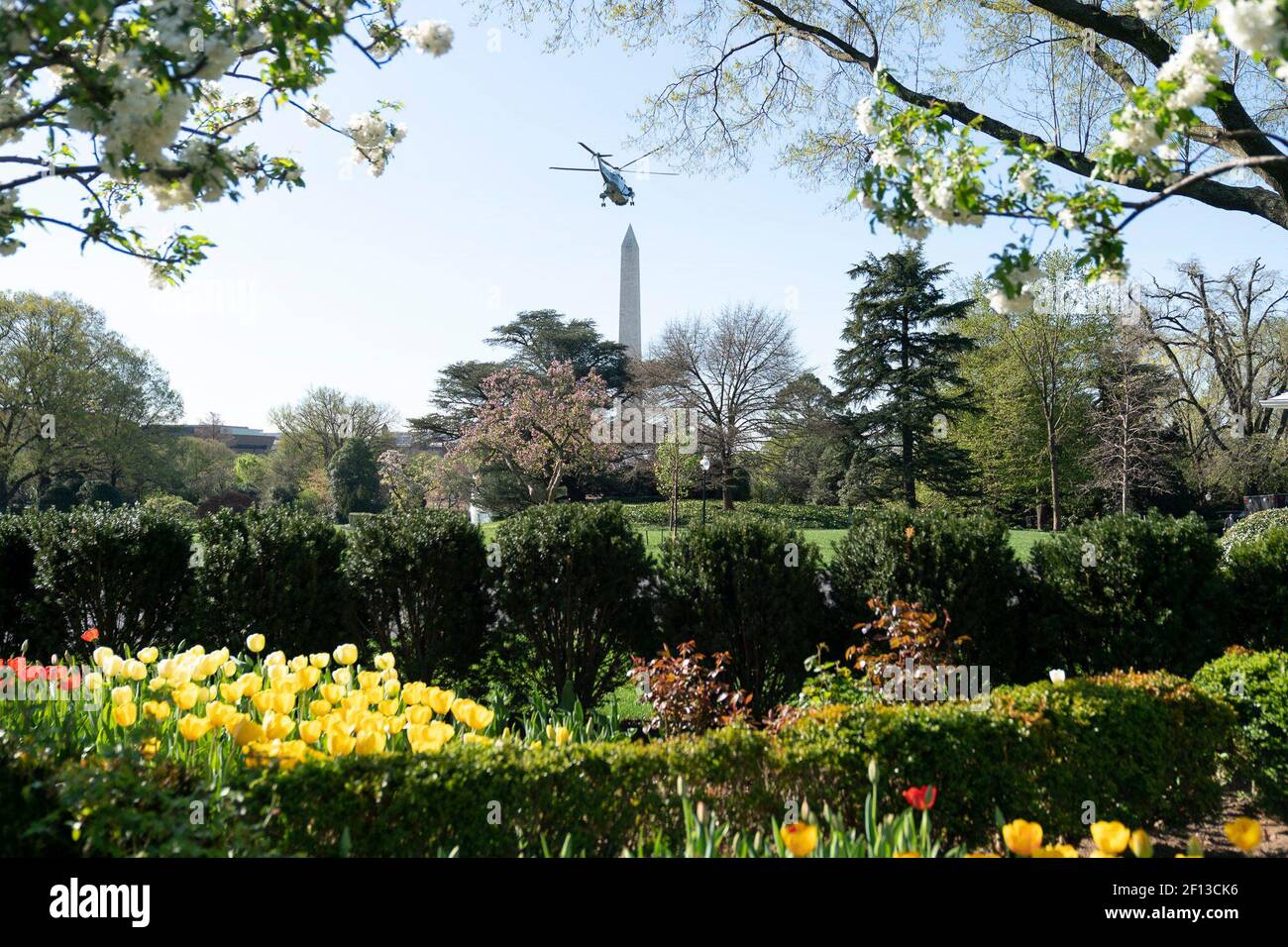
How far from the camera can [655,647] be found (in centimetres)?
609

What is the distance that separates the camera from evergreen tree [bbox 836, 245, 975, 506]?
3142cm

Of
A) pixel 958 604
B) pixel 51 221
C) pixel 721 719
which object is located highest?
pixel 51 221

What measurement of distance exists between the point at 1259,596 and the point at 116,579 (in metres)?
7.96

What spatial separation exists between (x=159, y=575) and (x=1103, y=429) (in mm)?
29468

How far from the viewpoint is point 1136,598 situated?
573 centimetres

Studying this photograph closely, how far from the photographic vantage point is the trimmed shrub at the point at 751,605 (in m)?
5.90

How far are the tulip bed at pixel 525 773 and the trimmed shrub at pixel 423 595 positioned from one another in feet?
6.24

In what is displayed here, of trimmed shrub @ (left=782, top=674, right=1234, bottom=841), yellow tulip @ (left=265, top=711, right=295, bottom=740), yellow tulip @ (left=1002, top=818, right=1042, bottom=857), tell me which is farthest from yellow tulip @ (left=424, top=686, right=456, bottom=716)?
yellow tulip @ (left=1002, top=818, right=1042, bottom=857)

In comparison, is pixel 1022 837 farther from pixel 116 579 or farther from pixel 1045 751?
pixel 116 579

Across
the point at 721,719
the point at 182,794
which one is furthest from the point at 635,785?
the point at 721,719

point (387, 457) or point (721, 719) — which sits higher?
point (387, 457)

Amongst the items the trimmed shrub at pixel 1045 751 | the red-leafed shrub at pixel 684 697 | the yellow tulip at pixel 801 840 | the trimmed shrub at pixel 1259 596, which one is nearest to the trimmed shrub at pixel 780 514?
the trimmed shrub at pixel 1259 596

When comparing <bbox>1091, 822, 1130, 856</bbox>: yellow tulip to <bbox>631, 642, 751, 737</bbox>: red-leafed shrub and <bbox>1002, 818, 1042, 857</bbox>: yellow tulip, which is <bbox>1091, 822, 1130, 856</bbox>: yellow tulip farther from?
<bbox>631, 642, 751, 737</bbox>: red-leafed shrub
